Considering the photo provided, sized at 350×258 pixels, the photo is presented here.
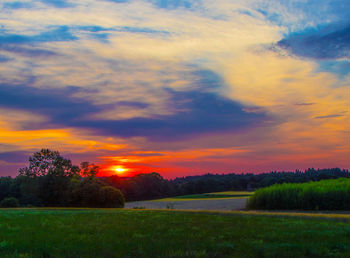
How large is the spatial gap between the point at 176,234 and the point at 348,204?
705 inches

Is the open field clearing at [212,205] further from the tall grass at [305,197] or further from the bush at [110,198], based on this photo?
the bush at [110,198]

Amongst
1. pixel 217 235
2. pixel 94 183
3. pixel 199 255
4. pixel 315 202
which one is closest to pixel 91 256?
pixel 199 255

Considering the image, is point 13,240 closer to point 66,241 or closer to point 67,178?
point 66,241

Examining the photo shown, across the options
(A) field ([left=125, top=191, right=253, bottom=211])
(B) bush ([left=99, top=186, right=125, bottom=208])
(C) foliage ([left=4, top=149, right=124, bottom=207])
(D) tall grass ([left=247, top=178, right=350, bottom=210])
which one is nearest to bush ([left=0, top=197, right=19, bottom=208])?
(C) foliage ([left=4, top=149, right=124, bottom=207])

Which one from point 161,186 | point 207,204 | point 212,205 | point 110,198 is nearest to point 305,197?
point 212,205

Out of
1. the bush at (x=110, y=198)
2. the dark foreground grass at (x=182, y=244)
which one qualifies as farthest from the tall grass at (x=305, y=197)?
the bush at (x=110, y=198)

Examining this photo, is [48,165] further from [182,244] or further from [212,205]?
[182,244]

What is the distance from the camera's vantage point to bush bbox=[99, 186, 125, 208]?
42.5 m

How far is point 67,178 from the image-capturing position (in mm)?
45500

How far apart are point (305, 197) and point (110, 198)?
83.4ft

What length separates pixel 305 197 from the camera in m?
24.6

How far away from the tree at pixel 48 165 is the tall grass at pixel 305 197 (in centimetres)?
2804

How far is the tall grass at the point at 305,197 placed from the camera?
2367 centimetres

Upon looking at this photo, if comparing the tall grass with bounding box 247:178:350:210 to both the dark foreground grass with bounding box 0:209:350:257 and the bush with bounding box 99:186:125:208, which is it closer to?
the dark foreground grass with bounding box 0:209:350:257
